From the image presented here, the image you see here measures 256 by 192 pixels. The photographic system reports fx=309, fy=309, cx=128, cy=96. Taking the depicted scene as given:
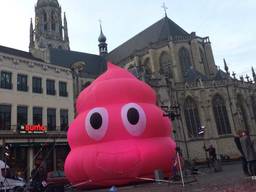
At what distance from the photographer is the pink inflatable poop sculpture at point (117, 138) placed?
11.5 meters

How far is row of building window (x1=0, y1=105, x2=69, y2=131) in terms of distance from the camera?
25.8m

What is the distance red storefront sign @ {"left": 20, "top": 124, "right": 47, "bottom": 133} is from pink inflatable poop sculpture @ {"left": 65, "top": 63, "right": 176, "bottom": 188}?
14262 millimetres

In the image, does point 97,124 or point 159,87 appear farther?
point 159,87

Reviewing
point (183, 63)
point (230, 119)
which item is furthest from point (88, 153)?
point (183, 63)

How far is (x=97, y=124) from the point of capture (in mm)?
12094

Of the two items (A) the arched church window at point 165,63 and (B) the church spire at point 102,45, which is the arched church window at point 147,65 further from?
(B) the church spire at point 102,45

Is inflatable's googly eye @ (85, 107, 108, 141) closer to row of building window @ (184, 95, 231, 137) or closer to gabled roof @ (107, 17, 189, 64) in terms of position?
row of building window @ (184, 95, 231, 137)

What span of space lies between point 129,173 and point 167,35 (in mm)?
→ 42771

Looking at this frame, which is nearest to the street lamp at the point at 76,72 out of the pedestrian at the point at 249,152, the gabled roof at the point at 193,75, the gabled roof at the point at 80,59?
the gabled roof at the point at 80,59

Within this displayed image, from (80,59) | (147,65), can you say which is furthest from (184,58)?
(80,59)

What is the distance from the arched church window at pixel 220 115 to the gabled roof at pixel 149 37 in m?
12.8

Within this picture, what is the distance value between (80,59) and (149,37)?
13.4 metres

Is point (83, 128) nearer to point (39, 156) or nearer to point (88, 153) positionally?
point (88, 153)

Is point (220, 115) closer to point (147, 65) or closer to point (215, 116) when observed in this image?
point (215, 116)
